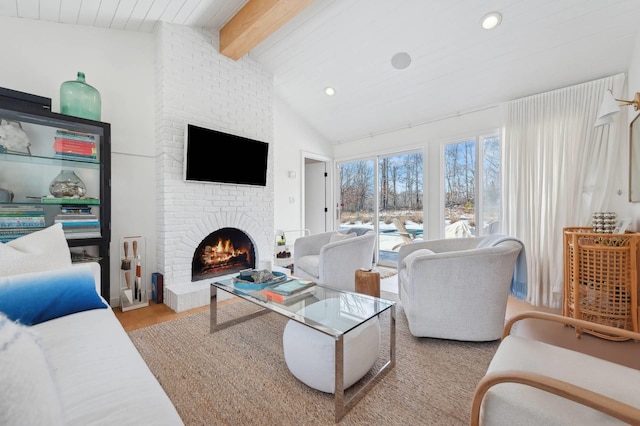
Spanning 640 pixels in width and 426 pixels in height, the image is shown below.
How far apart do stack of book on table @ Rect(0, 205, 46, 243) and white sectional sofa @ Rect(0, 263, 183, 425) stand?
1162mm

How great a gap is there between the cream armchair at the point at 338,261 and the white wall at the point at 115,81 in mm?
1715

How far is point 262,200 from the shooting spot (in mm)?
3729

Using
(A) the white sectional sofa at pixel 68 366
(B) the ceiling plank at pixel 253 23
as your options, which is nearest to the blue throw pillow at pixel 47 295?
(A) the white sectional sofa at pixel 68 366

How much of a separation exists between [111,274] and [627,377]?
3.75 metres

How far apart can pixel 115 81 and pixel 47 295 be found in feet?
7.97

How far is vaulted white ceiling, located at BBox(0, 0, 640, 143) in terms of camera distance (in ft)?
7.57

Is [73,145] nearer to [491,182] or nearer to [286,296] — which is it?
[286,296]

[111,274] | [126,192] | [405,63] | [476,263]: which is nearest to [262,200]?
[126,192]

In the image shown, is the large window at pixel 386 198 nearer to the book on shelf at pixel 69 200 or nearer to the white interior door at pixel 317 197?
the white interior door at pixel 317 197

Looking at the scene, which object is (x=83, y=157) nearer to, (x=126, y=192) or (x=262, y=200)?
(x=126, y=192)

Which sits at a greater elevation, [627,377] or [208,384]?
[627,377]

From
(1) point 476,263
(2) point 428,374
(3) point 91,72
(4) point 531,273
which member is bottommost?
(2) point 428,374

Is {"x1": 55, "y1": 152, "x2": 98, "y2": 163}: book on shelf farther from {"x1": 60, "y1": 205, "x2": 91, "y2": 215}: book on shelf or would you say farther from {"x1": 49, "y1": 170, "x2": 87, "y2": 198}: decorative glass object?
{"x1": 60, "y1": 205, "x2": 91, "y2": 215}: book on shelf

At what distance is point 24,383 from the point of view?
518mm
